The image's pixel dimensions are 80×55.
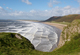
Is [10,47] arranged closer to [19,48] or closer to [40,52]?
[19,48]

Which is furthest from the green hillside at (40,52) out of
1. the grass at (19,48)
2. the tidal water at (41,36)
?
the tidal water at (41,36)

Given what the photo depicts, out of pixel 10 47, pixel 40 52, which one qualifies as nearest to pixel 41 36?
pixel 40 52

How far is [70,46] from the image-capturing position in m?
15.9

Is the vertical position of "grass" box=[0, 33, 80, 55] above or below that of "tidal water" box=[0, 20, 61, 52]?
above

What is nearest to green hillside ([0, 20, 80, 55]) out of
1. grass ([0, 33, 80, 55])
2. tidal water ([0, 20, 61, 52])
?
grass ([0, 33, 80, 55])

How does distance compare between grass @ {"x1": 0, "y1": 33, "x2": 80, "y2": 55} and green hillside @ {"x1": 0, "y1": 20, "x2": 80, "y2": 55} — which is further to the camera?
green hillside @ {"x1": 0, "y1": 20, "x2": 80, "y2": 55}

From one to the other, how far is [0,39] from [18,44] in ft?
9.88

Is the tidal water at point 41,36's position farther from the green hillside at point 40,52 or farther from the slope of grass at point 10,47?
the slope of grass at point 10,47

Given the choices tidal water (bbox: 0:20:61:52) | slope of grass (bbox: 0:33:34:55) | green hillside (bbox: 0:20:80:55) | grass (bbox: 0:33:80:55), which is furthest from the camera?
tidal water (bbox: 0:20:61:52)

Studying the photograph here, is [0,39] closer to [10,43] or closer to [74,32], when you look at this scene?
[10,43]

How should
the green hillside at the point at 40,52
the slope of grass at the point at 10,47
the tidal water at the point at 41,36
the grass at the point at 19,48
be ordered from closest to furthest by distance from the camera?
the slope of grass at the point at 10,47
the grass at the point at 19,48
the green hillside at the point at 40,52
the tidal water at the point at 41,36

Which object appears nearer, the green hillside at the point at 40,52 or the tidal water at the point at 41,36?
the green hillside at the point at 40,52

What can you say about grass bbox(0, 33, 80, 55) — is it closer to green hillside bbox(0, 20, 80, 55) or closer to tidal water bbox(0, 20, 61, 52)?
green hillside bbox(0, 20, 80, 55)

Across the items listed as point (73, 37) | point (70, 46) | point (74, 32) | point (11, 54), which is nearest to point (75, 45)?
point (70, 46)
